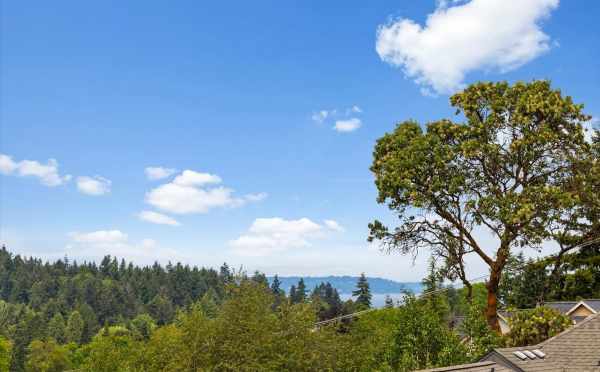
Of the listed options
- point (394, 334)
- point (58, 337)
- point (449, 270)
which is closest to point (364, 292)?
point (449, 270)

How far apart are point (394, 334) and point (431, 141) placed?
11.5m

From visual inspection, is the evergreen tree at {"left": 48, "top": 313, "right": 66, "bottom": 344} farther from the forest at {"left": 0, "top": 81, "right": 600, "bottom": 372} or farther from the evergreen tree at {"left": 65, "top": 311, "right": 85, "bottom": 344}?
the forest at {"left": 0, "top": 81, "right": 600, "bottom": 372}

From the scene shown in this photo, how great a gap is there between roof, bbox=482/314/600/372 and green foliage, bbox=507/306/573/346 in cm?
555

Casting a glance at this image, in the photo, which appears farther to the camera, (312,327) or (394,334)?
(312,327)

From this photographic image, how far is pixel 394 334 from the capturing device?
907 inches

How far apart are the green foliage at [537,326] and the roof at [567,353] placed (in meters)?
5.55

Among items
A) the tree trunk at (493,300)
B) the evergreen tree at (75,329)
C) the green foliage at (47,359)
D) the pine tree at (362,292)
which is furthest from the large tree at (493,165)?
the evergreen tree at (75,329)

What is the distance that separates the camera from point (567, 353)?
58.0 feet

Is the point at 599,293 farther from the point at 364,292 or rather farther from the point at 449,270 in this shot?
the point at 364,292

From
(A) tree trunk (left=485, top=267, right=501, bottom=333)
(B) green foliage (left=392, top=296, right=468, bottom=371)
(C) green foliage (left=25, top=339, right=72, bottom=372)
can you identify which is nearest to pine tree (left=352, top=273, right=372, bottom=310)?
(C) green foliage (left=25, top=339, right=72, bottom=372)

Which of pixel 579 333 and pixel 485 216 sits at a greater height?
pixel 485 216

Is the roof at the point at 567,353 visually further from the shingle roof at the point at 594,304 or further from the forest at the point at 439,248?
the shingle roof at the point at 594,304

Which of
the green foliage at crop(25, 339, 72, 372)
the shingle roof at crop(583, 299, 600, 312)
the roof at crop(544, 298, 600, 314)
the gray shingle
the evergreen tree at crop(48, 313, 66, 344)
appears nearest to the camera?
the gray shingle

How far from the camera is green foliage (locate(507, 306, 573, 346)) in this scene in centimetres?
2464
